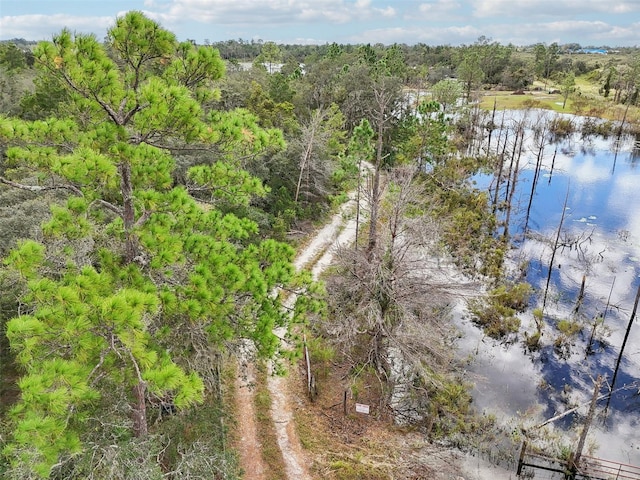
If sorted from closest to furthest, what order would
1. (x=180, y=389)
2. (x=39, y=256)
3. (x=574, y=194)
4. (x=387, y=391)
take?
(x=180, y=389) < (x=39, y=256) < (x=387, y=391) < (x=574, y=194)

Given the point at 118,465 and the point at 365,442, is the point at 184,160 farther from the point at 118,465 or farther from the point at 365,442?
the point at 118,465

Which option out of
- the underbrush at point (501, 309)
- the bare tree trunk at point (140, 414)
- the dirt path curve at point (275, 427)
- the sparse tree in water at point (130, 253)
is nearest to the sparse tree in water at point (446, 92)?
the underbrush at point (501, 309)

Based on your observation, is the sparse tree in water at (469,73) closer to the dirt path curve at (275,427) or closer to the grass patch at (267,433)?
the dirt path curve at (275,427)

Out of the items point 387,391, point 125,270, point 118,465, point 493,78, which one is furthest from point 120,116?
point 493,78

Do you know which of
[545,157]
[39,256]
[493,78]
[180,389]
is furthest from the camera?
[493,78]

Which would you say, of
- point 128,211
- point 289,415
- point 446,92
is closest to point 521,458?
point 289,415

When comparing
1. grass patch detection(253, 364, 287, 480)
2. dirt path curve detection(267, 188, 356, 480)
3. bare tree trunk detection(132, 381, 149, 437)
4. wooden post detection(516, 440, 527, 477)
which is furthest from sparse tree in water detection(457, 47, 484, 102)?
bare tree trunk detection(132, 381, 149, 437)

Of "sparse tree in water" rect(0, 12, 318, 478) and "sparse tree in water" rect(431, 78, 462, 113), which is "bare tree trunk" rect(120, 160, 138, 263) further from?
"sparse tree in water" rect(431, 78, 462, 113)
